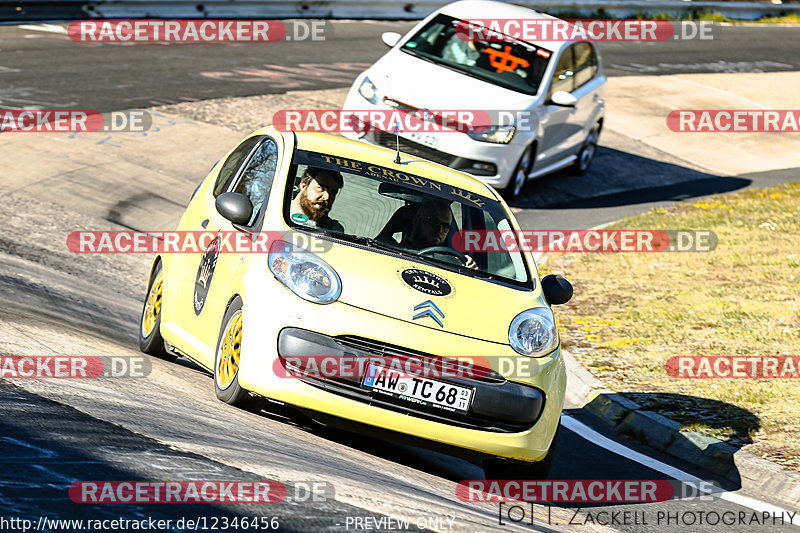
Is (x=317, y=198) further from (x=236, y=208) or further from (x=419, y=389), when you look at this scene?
(x=419, y=389)

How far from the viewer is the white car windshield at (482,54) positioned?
14.6m

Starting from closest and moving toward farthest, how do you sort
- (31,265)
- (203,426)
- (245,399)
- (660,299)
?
(203,426) < (245,399) < (31,265) < (660,299)

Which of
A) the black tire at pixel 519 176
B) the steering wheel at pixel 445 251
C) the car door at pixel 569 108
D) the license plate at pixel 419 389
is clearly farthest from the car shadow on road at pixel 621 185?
the license plate at pixel 419 389

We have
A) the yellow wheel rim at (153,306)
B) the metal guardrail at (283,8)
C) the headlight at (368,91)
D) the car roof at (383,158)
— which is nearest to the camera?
the car roof at (383,158)

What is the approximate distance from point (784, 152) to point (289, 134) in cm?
1478

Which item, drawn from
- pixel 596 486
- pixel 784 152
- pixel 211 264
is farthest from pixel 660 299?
pixel 784 152

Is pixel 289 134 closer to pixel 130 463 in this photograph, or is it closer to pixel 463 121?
pixel 130 463

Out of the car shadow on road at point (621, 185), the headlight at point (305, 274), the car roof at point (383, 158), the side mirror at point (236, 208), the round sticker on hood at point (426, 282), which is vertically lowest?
the car shadow on road at point (621, 185)

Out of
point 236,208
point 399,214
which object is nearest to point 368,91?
point 399,214

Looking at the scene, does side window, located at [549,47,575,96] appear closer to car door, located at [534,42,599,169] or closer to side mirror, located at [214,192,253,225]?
car door, located at [534,42,599,169]

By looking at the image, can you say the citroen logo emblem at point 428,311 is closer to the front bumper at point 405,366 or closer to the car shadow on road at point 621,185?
the front bumper at point 405,366

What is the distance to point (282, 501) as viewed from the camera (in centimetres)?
489

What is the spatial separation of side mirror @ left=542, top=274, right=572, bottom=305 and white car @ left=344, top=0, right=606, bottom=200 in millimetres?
6275

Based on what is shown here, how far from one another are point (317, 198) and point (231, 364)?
124 centimetres
